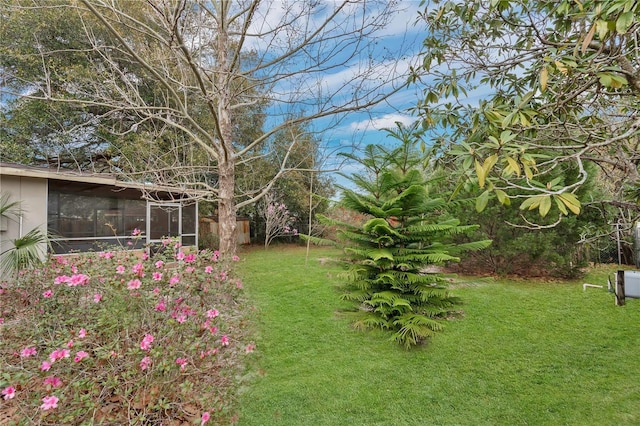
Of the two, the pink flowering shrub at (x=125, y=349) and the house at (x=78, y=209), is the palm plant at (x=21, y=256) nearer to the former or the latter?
the house at (x=78, y=209)

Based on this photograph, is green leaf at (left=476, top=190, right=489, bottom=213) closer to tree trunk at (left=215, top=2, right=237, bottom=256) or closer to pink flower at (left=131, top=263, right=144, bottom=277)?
pink flower at (left=131, top=263, right=144, bottom=277)

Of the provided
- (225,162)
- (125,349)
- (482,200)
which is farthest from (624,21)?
(225,162)

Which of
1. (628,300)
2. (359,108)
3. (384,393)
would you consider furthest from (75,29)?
(628,300)

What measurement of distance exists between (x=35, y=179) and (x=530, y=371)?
30.1 feet

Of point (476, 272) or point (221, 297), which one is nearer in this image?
point (221, 297)

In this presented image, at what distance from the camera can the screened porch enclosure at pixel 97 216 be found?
7.17 meters

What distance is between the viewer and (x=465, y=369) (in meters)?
3.41

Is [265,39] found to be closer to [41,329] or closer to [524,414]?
[41,329]

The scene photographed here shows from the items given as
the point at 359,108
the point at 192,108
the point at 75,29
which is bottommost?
the point at 359,108

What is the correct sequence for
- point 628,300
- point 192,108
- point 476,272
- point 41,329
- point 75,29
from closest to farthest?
1. point 41,329
2. point 628,300
3. point 476,272
4. point 75,29
5. point 192,108

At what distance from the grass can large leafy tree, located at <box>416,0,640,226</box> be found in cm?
172

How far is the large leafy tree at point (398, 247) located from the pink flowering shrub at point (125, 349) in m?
1.34

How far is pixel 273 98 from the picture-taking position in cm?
436

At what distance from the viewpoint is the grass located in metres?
2.66
